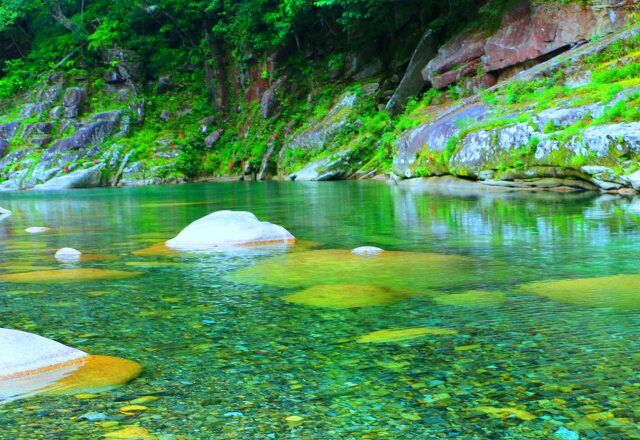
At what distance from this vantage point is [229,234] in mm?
8445

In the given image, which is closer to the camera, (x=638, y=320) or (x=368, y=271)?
(x=638, y=320)

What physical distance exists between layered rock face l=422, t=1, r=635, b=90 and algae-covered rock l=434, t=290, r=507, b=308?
19.4 metres

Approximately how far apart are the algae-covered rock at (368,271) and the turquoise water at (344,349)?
6cm

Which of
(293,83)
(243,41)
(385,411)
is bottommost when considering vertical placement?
(385,411)

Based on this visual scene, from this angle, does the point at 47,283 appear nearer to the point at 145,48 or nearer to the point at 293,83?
the point at 293,83

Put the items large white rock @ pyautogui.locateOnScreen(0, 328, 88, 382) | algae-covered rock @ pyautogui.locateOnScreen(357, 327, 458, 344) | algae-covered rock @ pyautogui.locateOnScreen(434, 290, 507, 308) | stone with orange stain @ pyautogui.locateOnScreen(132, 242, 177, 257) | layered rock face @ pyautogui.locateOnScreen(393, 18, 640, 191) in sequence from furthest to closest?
layered rock face @ pyautogui.locateOnScreen(393, 18, 640, 191) < stone with orange stain @ pyautogui.locateOnScreen(132, 242, 177, 257) < algae-covered rock @ pyautogui.locateOnScreen(434, 290, 507, 308) < algae-covered rock @ pyautogui.locateOnScreen(357, 327, 458, 344) < large white rock @ pyautogui.locateOnScreen(0, 328, 88, 382)

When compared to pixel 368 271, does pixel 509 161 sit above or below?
above

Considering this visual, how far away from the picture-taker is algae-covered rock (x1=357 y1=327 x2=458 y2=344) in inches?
147

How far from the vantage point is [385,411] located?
2.70 m

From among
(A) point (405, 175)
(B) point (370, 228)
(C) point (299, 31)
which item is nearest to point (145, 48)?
(C) point (299, 31)

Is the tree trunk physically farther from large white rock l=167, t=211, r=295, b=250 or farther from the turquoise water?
the turquoise water

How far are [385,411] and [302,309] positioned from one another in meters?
1.94

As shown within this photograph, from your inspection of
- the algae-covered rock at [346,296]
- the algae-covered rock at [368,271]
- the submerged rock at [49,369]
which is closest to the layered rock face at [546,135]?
the algae-covered rock at [368,271]

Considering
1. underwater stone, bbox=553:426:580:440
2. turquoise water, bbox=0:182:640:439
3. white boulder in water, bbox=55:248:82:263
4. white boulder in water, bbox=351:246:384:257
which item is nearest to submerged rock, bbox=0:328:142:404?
turquoise water, bbox=0:182:640:439
